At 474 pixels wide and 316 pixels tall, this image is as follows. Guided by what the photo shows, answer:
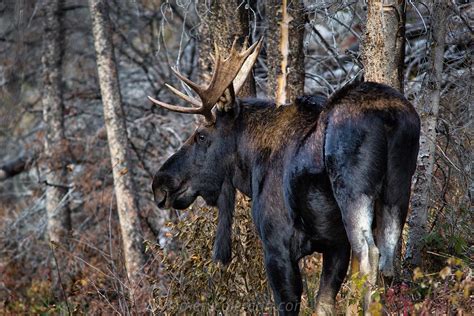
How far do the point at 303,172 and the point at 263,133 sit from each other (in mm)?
896

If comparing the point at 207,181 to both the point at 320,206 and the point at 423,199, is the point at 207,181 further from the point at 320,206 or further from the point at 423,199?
the point at 423,199

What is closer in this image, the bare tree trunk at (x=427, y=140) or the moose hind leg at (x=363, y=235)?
the moose hind leg at (x=363, y=235)

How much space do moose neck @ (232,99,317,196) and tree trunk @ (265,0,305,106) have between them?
3.76 feet

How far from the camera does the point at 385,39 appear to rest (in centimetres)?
721

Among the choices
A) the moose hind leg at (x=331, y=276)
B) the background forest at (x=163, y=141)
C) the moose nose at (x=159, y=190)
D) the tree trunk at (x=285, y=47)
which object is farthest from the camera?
the tree trunk at (x=285, y=47)

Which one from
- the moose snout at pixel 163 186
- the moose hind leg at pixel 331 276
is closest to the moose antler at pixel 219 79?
the moose snout at pixel 163 186

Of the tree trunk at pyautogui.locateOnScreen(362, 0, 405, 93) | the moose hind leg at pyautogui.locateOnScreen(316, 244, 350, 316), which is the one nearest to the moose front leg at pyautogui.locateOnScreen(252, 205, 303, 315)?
the moose hind leg at pyautogui.locateOnScreen(316, 244, 350, 316)

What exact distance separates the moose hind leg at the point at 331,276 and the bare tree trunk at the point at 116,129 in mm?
6188

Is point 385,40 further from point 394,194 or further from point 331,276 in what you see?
point 331,276

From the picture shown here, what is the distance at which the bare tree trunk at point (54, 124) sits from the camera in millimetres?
14836

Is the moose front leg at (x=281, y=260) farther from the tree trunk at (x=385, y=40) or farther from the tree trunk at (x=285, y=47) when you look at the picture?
the tree trunk at (x=285, y=47)

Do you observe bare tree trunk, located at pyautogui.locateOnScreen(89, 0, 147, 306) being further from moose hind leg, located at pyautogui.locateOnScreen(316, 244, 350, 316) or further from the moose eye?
moose hind leg, located at pyautogui.locateOnScreen(316, 244, 350, 316)

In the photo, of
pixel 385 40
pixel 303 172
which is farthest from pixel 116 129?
pixel 303 172

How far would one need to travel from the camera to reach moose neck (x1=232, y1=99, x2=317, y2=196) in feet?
21.9
